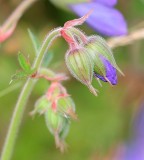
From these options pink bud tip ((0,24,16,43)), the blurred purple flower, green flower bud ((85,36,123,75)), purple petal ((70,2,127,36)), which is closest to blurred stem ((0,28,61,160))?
green flower bud ((85,36,123,75))

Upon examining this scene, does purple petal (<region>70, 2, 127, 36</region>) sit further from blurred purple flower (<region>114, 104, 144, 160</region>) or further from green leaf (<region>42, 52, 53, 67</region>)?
blurred purple flower (<region>114, 104, 144, 160</region>)

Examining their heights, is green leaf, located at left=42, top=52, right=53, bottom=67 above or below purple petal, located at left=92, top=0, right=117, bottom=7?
below

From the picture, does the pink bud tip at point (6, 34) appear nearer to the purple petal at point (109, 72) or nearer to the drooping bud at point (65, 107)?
the drooping bud at point (65, 107)

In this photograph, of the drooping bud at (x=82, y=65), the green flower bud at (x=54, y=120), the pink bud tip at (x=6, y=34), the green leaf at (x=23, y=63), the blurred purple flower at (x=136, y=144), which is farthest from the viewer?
the blurred purple flower at (x=136, y=144)

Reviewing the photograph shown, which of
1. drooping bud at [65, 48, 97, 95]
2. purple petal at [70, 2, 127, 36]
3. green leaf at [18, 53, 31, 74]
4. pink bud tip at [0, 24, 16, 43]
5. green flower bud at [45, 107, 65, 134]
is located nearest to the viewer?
drooping bud at [65, 48, 97, 95]

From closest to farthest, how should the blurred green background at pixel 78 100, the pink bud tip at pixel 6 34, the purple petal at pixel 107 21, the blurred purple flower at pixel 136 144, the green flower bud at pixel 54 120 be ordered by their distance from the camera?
the green flower bud at pixel 54 120, the pink bud tip at pixel 6 34, the purple petal at pixel 107 21, the blurred purple flower at pixel 136 144, the blurred green background at pixel 78 100

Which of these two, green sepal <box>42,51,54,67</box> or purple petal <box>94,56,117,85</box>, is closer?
purple petal <box>94,56,117,85</box>

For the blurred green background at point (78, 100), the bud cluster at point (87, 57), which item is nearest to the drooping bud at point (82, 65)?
the bud cluster at point (87, 57)
